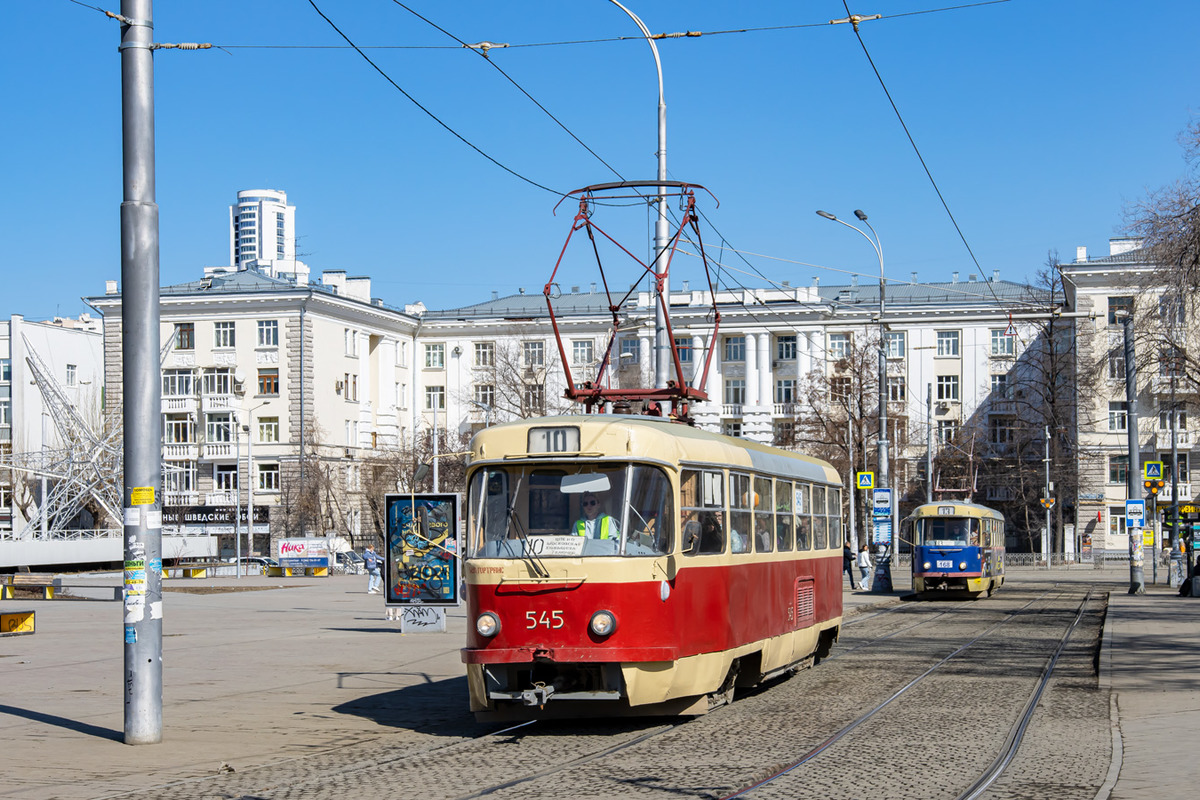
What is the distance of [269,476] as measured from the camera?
249 ft

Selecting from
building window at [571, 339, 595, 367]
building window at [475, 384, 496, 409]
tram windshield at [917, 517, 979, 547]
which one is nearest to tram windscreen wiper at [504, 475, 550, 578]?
tram windshield at [917, 517, 979, 547]

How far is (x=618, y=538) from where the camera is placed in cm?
1196

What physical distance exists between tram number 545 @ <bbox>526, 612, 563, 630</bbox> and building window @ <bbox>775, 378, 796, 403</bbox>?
74.0m

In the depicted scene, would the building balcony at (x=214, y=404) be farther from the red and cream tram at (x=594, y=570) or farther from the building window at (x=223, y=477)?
the red and cream tram at (x=594, y=570)

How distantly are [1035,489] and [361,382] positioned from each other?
1521 inches

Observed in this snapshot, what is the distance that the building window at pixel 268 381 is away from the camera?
76312mm

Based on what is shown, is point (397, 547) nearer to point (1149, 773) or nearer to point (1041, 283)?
point (1149, 773)

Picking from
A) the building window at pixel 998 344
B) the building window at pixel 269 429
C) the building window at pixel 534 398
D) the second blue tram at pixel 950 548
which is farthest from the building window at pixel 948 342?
the second blue tram at pixel 950 548

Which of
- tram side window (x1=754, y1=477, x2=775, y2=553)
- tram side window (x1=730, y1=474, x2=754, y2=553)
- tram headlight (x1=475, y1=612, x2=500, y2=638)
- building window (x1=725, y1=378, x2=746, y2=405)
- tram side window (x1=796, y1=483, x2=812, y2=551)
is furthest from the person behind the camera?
building window (x1=725, y1=378, x2=746, y2=405)

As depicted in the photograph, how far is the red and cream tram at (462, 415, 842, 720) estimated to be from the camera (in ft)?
38.6

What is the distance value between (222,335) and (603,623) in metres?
69.2

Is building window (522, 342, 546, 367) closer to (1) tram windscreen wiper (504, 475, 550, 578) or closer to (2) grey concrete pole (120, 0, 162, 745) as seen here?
(1) tram windscreen wiper (504, 475, 550, 578)

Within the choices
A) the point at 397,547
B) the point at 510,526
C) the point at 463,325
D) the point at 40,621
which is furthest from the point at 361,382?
the point at 510,526

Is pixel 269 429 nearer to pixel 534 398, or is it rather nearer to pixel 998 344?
pixel 534 398
